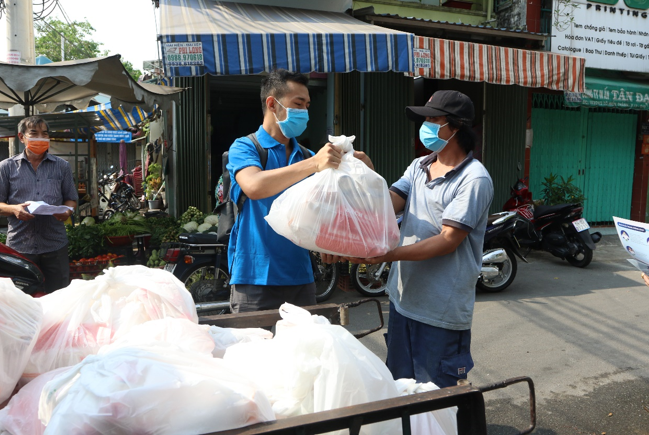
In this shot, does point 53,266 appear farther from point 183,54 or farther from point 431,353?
point 431,353

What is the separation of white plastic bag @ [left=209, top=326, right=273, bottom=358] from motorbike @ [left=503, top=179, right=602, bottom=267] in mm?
6033

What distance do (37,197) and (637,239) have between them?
13.9 ft

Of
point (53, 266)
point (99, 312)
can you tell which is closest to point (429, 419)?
point (99, 312)

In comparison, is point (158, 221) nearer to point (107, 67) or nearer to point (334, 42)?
point (107, 67)

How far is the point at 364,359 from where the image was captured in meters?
1.38

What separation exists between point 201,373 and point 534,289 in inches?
237

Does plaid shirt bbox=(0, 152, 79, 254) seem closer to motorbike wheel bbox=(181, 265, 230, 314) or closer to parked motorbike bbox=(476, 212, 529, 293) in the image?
motorbike wheel bbox=(181, 265, 230, 314)

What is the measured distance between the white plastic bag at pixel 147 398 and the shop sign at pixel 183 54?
15.7 feet

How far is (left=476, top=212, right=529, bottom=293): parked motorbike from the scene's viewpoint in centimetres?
608

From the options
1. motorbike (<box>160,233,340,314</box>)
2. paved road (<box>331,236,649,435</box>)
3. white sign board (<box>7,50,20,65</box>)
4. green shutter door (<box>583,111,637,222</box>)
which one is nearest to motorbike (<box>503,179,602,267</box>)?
paved road (<box>331,236,649,435</box>)

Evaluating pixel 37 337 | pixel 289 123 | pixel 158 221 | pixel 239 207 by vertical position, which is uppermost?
pixel 289 123

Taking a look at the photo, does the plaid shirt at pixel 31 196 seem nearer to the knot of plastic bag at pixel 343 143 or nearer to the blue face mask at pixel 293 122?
the blue face mask at pixel 293 122

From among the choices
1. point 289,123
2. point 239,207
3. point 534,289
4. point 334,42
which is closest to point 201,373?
point 239,207

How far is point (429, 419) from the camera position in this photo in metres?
1.45
